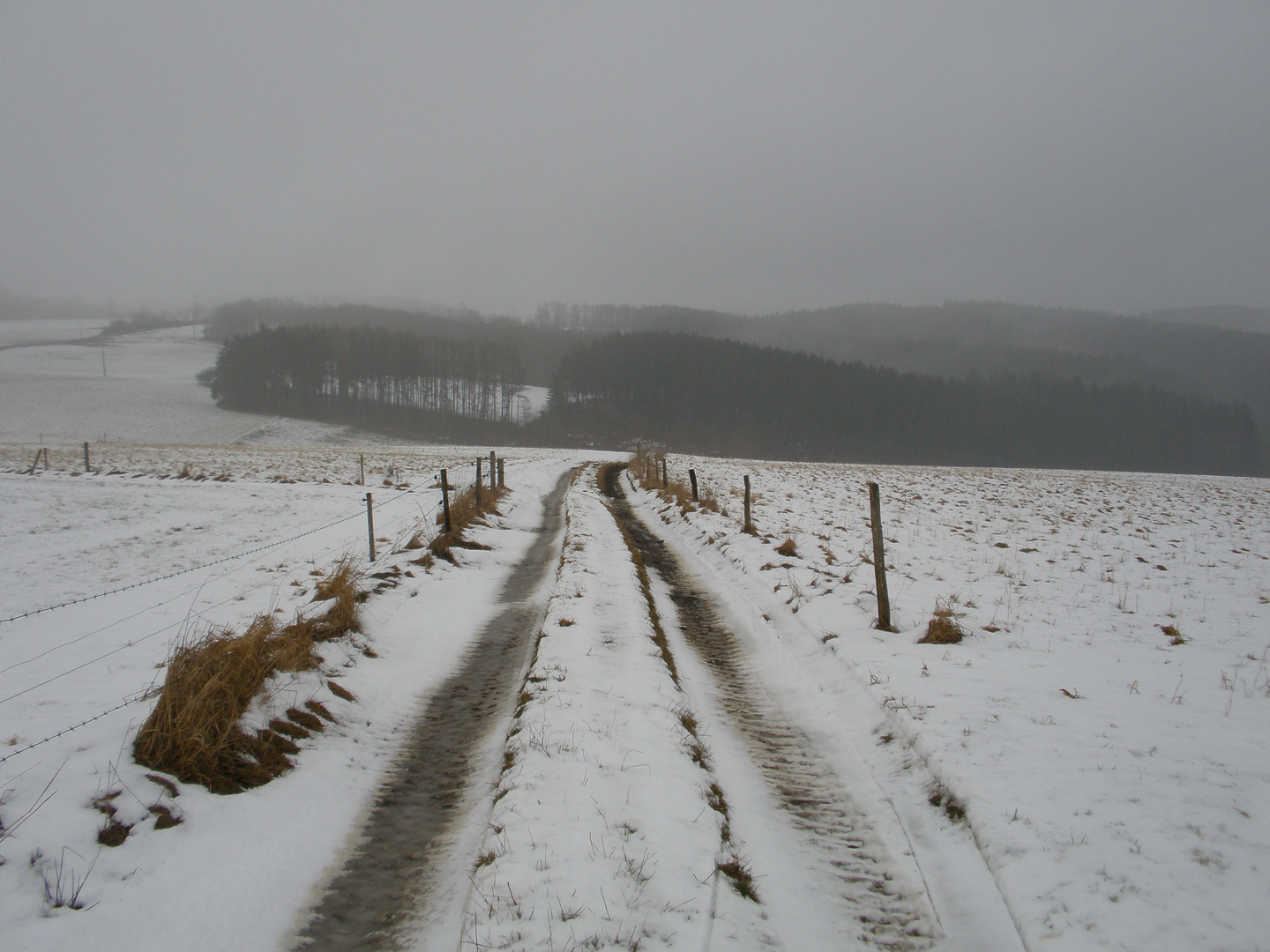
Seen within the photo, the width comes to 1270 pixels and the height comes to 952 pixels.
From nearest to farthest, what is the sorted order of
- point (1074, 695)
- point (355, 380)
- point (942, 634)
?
point (1074, 695), point (942, 634), point (355, 380)

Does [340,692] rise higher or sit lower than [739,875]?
higher

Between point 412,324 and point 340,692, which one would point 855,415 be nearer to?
point 340,692

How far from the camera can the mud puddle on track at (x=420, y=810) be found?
3.27 m

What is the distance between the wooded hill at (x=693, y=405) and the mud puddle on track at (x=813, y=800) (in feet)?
243

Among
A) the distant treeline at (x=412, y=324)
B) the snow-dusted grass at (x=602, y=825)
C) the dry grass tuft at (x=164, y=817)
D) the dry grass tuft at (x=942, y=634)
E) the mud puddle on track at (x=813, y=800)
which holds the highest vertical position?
the distant treeline at (x=412, y=324)

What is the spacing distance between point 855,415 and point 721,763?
91261mm

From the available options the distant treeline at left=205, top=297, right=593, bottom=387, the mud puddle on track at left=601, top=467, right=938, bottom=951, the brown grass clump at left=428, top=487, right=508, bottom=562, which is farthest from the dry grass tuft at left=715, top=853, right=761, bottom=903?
the distant treeline at left=205, top=297, right=593, bottom=387

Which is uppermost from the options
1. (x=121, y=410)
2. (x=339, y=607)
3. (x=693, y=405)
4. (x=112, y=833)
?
(x=121, y=410)

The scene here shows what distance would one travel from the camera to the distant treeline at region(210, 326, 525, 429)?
85.0 metres

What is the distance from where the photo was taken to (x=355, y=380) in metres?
87.1

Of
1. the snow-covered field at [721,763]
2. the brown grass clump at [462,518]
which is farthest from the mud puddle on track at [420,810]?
the brown grass clump at [462,518]

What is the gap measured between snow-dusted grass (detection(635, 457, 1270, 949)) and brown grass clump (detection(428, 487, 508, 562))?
17.5 feet

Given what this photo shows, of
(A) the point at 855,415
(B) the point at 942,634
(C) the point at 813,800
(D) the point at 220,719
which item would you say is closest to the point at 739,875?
(C) the point at 813,800

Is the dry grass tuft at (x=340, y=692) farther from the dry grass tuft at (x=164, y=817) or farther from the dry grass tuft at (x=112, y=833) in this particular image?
the dry grass tuft at (x=112, y=833)
